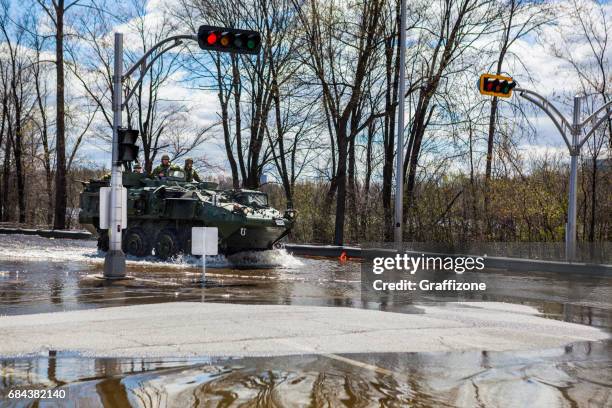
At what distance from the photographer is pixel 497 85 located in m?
21.8

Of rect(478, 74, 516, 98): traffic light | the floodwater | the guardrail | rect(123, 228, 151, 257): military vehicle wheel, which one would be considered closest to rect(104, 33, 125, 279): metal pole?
the floodwater

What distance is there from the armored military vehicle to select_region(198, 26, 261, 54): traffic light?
7005 mm

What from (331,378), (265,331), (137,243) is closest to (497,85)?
(137,243)

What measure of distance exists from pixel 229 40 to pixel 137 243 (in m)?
10.2

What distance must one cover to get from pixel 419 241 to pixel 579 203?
724 cm

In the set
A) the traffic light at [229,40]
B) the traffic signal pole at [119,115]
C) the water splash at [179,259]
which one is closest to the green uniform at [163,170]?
the water splash at [179,259]

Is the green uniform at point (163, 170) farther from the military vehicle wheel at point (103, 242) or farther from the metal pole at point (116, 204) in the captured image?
the metal pole at point (116, 204)

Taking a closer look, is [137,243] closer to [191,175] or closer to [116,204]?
[191,175]

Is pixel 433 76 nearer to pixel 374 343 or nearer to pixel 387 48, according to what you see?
pixel 387 48

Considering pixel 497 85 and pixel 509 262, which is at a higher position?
pixel 497 85

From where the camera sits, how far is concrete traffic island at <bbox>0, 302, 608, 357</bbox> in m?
7.84

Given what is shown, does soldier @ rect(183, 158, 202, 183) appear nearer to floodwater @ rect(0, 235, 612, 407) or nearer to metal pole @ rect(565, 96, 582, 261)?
metal pole @ rect(565, 96, 582, 261)

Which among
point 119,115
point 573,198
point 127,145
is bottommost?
point 573,198

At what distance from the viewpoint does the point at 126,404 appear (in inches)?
217
